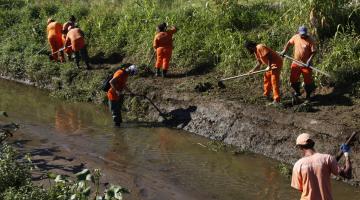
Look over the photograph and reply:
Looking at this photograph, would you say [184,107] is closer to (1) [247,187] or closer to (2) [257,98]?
(2) [257,98]

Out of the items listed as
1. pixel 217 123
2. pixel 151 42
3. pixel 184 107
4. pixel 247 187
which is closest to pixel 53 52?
pixel 151 42

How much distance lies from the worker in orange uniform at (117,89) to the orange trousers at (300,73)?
3.47 m

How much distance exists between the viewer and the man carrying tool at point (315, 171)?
6.50 m

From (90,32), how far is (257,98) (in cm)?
700

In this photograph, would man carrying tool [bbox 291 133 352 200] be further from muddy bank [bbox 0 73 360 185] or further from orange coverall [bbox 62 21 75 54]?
orange coverall [bbox 62 21 75 54]

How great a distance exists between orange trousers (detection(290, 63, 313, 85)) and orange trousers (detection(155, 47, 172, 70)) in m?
3.48

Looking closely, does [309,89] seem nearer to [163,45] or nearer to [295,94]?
[295,94]

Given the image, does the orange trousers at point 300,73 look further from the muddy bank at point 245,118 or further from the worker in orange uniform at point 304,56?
the muddy bank at point 245,118

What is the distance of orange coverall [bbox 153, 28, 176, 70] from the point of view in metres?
14.4

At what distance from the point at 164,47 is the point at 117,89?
2121 mm

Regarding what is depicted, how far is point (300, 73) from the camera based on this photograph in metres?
12.4

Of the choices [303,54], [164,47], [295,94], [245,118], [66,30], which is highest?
[66,30]

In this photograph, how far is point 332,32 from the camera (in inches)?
533

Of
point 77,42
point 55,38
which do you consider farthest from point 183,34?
point 55,38
